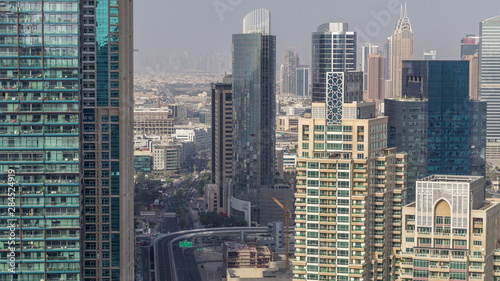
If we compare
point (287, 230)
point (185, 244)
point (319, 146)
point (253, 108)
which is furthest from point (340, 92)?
point (253, 108)

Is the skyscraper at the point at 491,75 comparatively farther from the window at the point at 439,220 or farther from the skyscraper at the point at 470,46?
the window at the point at 439,220

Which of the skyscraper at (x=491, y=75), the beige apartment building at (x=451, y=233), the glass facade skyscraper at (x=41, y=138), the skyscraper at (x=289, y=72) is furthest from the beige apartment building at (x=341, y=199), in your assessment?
the skyscraper at (x=491, y=75)

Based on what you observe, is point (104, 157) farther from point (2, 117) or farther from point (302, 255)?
point (302, 255)

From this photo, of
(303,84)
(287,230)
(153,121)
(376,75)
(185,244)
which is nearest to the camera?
(287,230)

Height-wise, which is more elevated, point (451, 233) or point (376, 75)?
point (376, 75)

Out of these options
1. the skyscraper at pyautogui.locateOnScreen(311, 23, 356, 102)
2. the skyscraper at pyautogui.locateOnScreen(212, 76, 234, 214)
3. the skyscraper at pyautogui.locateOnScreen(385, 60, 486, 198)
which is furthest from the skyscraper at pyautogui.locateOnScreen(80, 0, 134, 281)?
the skyscraper at pyautogui.locateOnScreen(212, 76, 234, 214)

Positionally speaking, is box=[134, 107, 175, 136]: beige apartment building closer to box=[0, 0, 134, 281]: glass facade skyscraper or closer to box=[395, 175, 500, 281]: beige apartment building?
box=[0, 0, 134, 281]: glass facade skyscraper

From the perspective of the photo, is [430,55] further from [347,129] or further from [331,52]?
[347,129]
